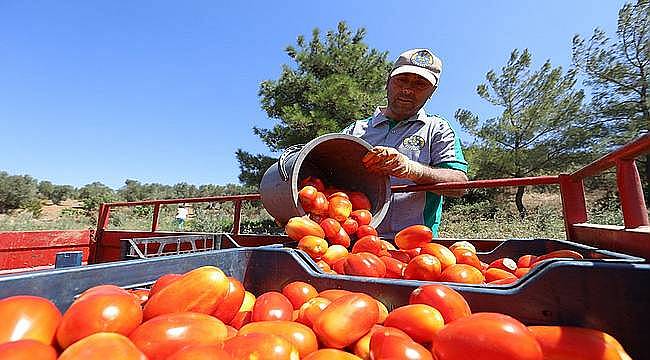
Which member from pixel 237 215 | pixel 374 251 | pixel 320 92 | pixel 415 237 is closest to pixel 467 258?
pixel 415 237

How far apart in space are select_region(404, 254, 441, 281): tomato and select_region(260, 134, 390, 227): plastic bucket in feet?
2.40

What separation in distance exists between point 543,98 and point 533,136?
1966mm

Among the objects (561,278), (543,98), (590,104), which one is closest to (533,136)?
(543,98)

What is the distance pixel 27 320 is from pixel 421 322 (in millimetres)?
831

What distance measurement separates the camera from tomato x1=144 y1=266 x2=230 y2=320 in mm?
884

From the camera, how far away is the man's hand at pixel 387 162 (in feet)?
6.78

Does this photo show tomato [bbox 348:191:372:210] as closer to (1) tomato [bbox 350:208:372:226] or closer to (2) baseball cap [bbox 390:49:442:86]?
(1) tomato [bbox 350:208:372:226]

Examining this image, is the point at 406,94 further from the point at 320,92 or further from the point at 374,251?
the point at 320,92

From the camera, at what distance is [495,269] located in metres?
1.32

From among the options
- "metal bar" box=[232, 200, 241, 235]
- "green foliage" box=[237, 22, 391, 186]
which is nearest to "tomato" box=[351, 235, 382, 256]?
"metal bar" box=[232, 200, 241, 235]

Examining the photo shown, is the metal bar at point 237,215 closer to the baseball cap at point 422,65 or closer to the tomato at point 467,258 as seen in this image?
the baseball cap at point 422,65

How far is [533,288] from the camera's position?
2.90 ft

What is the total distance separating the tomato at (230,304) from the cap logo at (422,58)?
224 cm

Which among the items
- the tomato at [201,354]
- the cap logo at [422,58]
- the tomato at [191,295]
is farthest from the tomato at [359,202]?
the tomato at [201,354]
